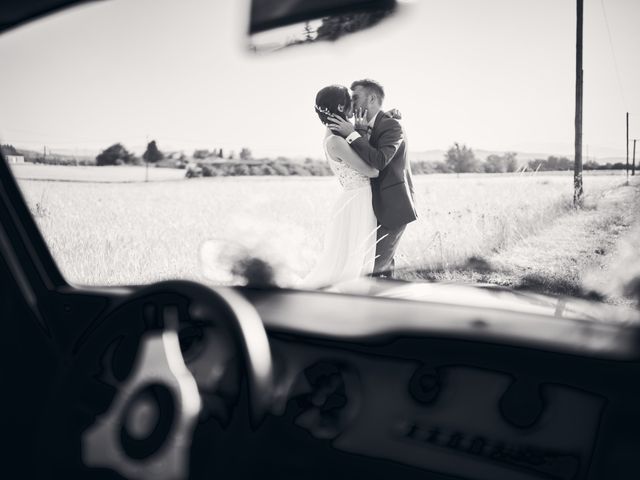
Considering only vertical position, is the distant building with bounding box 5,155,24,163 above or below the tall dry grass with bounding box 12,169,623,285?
above

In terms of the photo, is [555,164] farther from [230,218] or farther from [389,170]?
[230,218]

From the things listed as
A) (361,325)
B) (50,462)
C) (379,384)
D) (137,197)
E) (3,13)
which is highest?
(3,13)

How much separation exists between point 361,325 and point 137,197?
1.12 m

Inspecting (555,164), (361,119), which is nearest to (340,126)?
(361,119)

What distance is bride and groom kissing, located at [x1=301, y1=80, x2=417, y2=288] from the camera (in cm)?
201

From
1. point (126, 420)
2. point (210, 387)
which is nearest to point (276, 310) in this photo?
point (210, 387)

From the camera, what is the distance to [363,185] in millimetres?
2133

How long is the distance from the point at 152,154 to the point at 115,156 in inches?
6.9

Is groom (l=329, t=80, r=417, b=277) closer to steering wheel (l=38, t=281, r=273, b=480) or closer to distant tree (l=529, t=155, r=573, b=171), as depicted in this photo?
distant tree (l=529, t=155, r=573, b=171)

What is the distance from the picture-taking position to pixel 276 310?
84.6 inches

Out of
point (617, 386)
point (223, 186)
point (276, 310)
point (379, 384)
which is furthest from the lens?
point (223, 186)

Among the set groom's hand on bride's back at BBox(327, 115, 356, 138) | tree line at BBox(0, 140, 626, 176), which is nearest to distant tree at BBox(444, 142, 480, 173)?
tree line at BBox(0, 140, 626, 176)

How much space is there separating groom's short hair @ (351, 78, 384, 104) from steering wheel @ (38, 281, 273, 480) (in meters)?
0.81

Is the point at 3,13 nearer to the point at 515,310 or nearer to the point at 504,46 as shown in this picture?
the point at 504,46
